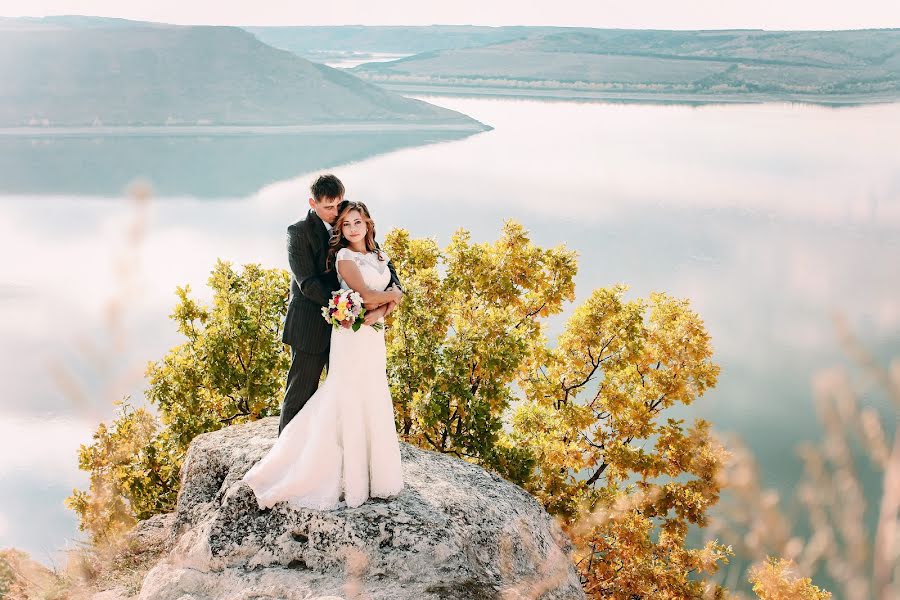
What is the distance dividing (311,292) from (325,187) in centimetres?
77

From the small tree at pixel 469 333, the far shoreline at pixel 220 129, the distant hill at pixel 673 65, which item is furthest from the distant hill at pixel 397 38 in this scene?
the small tree at pixel 469 333

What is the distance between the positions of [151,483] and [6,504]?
32685 millimetres

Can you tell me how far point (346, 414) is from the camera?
5.61 meters

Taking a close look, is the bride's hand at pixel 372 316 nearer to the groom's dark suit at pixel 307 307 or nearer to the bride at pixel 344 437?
the bride at pixel 344 437

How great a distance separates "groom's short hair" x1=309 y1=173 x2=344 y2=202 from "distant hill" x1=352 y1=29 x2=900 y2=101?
151 metres

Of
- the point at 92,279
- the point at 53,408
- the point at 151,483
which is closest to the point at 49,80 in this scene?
the point at 92,279

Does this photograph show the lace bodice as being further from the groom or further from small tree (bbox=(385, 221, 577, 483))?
small tree (bbox=(385, 221, 577, 483))

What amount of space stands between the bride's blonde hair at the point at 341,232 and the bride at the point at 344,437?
0.04 ft

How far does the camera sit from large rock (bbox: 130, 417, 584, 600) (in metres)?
5.16

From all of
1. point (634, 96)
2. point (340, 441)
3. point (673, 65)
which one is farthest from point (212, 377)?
point (634, 96)

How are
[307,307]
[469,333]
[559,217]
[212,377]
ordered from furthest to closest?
[559,217] → [212,377] → [469,333] → [307,307]

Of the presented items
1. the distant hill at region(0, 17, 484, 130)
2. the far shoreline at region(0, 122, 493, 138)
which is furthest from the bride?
the distant hill at region(0, 17, 484, 130)

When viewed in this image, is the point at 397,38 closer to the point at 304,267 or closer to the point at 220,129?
the point at 220,129

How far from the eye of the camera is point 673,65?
145375 millimetres
